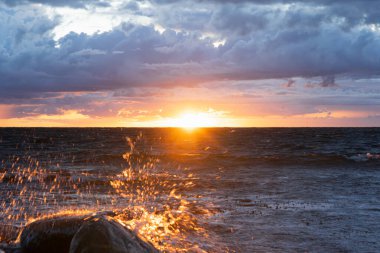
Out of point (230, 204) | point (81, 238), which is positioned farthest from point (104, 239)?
point (230, 204)

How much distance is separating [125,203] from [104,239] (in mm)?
9912

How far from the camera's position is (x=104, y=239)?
25.1ft

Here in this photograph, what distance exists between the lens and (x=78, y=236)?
785 cm

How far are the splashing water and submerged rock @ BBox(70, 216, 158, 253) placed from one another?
1045mm

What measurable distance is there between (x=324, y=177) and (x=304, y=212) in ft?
40.7

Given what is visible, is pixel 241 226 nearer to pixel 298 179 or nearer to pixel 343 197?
pixel 343 197

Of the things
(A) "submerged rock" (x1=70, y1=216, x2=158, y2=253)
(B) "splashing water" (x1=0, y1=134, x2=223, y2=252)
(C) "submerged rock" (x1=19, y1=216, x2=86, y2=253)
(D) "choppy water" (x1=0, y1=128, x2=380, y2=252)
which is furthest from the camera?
(B) "splashing water" (x1=0, y1=134, x2=223, y2=252)

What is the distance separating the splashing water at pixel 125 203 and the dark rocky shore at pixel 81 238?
961 millimetres

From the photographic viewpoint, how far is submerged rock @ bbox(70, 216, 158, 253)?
7586 millimetres

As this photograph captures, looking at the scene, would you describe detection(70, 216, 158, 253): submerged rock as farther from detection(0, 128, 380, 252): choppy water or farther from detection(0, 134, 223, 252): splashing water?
detection(0, 128, 380, 252): choppy water

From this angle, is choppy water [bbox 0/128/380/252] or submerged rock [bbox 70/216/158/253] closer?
submerged rock [bbox 70/216/158/253]

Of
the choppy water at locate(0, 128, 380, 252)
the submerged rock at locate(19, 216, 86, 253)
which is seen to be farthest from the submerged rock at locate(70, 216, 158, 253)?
the choppy water at locate(0, 128, 380, 252)

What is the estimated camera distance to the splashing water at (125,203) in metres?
11.9

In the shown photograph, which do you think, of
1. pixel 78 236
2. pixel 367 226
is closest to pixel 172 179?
pixel 367 226
